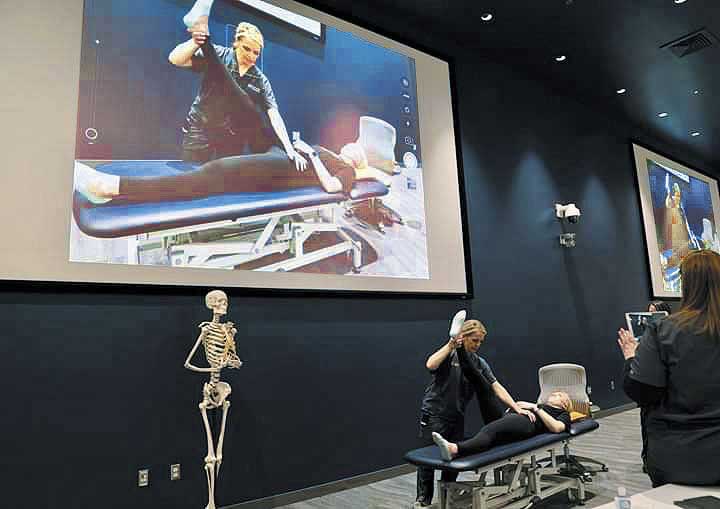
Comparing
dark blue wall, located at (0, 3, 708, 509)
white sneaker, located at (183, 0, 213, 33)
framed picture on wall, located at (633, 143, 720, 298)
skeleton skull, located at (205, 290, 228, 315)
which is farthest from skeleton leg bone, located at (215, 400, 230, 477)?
framed picture on wall, located at (633, 143, 720, 298)

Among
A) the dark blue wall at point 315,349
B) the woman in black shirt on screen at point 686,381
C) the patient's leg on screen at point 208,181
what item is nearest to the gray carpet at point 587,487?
the dark blue wall at point 315,349

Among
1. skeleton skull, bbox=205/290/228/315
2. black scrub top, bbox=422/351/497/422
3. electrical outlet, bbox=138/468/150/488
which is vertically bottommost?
electrical outlet, bbox=138/468/150/488

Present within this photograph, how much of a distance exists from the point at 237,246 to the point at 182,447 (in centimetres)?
135

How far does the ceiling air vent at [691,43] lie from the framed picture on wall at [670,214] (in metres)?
2.15

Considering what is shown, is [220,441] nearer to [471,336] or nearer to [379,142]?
[471,336]

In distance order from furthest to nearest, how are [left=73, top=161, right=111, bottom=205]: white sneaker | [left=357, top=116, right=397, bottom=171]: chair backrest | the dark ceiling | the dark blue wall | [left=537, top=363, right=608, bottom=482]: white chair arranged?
the dark ceiling → [left=357, top=116, right=397, bottom=171]: chair backrest → [left=537, top=363, right=608, bottom=482]: white chair → [left=73, top=161, right=111, bottom=205]: white sneaker → the dark blue wall

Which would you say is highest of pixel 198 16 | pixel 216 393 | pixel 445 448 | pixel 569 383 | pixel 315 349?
pixel 198 16

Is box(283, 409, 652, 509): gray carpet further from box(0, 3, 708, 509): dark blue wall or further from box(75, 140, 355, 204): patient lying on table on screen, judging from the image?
box(75, 140, 355, 204): patient lying on table on screen

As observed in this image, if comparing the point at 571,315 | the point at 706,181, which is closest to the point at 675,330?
the point at 571,315

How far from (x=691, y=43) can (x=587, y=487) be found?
16.1 feet

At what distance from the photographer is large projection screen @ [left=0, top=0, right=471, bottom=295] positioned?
292 centimetres

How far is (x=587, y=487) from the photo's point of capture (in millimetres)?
3447

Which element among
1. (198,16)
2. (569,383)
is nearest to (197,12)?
(198,16)

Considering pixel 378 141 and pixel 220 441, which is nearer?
pixel 220 441
